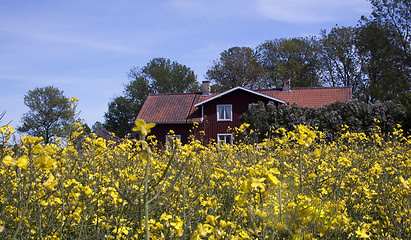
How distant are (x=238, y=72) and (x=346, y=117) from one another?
879 inches

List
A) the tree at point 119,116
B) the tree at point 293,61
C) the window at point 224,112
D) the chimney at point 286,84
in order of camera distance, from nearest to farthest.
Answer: the window at point 224,112
the chimney at point 286,84
the tree at point 293,61
the tree at point 119,116

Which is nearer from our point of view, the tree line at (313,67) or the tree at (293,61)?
the tree line at (313,67)

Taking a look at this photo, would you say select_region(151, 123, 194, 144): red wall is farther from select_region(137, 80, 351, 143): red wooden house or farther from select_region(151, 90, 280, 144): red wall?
select_region(151, 90, 280, 144): red wall

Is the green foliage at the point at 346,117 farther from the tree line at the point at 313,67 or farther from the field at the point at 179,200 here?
the field at the point at 179,200

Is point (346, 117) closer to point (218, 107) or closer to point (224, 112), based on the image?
point (224, 112)

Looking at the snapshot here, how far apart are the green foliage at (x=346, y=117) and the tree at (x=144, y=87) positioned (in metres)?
28.4

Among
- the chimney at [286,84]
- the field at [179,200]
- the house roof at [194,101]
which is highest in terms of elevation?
the chimney at [286,84]

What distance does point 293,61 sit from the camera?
41250 millimetres

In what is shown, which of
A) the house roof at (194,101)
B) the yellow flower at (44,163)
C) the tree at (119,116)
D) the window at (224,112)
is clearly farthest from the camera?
the tree at (119,116)

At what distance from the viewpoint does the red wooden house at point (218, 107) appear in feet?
87.8

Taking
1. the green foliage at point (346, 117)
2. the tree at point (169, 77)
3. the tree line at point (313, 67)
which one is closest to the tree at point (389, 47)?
the tree line at point (313, 67)

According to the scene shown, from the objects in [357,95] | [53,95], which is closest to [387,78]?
[357,95]

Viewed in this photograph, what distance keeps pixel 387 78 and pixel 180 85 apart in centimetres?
2705

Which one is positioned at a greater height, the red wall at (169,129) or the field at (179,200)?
the field at (179,200)
